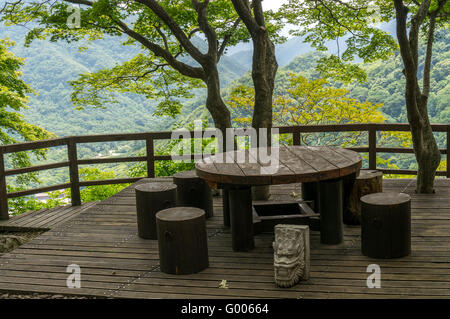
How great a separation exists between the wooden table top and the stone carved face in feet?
1.62

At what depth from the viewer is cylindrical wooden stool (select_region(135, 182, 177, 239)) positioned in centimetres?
452

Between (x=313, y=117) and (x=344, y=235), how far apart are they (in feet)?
28.9

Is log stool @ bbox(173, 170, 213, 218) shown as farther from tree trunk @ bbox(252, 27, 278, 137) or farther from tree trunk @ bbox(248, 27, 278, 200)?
tree trunk @ bbox(252, 27, 278, 137)

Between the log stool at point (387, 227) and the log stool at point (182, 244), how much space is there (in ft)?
4.55

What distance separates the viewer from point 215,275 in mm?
3508

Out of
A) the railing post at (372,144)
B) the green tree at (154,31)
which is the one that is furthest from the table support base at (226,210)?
the railing post at (372,144)

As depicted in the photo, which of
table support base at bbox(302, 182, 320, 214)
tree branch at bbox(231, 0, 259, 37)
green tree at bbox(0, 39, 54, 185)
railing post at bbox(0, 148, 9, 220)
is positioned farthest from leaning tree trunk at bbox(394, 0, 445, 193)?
green tree at bbox(0, 39, 54, 185)

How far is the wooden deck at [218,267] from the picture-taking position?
10.4ft

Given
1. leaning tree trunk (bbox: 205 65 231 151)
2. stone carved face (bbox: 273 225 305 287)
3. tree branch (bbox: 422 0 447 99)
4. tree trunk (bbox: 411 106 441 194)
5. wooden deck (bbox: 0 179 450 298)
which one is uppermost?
tree branch (bbox: 422 0 447 99)

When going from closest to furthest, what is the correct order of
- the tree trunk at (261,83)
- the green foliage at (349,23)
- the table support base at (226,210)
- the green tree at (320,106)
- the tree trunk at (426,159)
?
1. the table support base at (226,210)
2. the tree trunk at (261,83)
3. the tree trunk at (426,159)
4. the green foliage at (349,23)
5. the green tree at (320,106)

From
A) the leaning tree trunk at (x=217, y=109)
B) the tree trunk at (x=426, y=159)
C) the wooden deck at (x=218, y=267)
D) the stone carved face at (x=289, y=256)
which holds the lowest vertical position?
the wooden deck at (x=218, y=267)

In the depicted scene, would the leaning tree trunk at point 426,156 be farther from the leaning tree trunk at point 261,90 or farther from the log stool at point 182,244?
the log stool at point 182,244

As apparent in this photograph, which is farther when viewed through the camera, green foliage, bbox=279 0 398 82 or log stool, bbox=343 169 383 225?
green foliage, bbox=279 0 398 82
